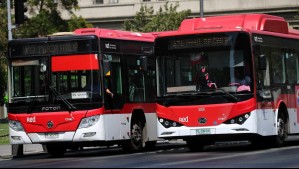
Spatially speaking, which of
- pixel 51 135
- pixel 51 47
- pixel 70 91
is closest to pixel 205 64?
pixel 70 91

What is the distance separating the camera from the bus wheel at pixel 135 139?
25141 millimetres

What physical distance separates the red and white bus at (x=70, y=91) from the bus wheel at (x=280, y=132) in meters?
3.54

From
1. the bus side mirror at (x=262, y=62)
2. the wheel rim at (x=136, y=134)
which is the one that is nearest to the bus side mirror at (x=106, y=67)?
the wheel rim at (x=136, y=134)

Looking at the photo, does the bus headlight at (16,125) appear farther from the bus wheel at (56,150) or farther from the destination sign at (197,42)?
the destination sign at (197,42)

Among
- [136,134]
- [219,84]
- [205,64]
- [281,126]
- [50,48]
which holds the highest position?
[50,48]

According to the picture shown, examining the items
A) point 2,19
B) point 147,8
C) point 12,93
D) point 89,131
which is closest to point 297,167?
point 89,131

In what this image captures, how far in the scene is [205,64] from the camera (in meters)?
23.5

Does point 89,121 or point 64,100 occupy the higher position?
point 64,100

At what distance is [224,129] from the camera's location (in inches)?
905

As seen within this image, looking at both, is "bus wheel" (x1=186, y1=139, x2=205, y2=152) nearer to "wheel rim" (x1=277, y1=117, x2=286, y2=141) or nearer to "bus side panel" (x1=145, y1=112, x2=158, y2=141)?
"bus side panel" (x1=145, y1=112, x2=158, y2=141)

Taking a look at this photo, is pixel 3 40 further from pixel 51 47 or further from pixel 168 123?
pixel 168 123

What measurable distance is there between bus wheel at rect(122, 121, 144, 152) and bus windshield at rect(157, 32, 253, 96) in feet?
6.19

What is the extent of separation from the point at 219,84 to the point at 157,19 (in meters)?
43.6

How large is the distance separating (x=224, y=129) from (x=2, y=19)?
34.7 metres
